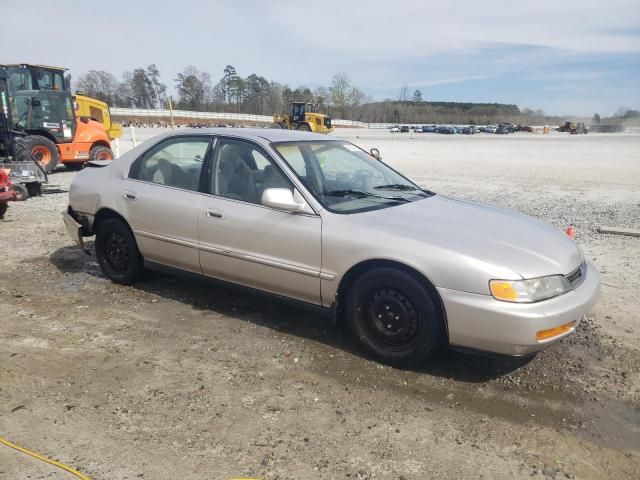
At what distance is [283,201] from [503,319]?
1.72 metres

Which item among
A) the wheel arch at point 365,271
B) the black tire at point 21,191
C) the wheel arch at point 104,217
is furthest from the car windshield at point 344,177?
the black tire at point 21,191

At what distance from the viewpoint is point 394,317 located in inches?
136

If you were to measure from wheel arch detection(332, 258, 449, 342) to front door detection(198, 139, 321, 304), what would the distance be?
Answer: 0.59 ft

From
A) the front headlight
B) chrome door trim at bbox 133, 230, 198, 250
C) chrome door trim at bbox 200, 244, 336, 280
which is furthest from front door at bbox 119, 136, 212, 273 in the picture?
the front headlight

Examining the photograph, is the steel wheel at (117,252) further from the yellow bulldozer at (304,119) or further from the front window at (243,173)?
the yellow bulldozer at (304,119)

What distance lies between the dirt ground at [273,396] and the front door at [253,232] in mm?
487

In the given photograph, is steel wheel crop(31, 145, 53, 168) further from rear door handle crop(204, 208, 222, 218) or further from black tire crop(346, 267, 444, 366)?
black tire crop(346, 267, 444, 366)

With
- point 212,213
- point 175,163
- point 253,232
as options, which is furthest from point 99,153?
point 253,232

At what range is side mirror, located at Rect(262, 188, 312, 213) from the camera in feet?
12.2

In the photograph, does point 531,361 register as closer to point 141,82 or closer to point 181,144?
point 181,144

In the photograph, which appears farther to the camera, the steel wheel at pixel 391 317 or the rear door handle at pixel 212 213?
the rear door handle at pixel 212 213

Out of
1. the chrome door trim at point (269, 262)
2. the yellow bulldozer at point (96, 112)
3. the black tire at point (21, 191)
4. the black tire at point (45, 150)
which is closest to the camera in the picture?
the chrome door trim at point (269, 262)

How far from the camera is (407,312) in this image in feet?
11.1

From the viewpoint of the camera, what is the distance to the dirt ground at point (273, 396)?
8.43 feet
